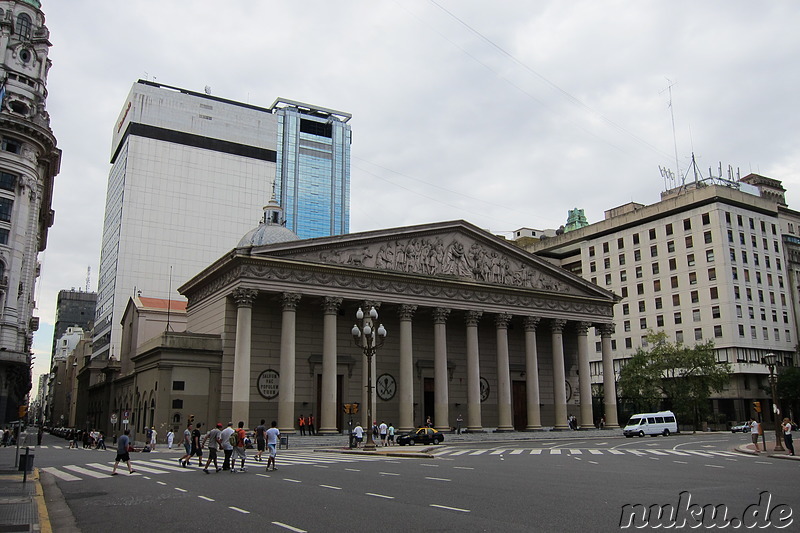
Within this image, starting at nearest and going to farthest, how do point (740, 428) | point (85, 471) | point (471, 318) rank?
point (85, 471) → point (471, 318) → point (740, 428)

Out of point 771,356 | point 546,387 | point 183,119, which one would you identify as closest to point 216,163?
point 183,119

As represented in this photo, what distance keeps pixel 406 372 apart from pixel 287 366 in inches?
367

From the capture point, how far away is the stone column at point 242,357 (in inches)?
1663

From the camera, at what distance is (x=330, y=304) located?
153 ft

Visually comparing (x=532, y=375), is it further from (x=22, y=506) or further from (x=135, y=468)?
(x=22, y=506)

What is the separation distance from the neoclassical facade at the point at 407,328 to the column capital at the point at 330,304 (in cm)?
10

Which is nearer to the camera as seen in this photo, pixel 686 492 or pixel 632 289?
pixel 686 492

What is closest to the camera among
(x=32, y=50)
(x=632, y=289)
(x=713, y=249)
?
(x=32, y=50)

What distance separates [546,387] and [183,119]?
86.9 meters

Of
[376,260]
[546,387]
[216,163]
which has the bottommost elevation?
[546,387]

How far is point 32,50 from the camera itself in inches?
2697

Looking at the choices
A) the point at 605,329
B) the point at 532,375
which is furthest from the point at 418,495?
the point at 605,329

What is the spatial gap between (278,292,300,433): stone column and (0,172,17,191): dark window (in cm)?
3194

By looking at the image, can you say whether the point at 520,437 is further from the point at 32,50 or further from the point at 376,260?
the point at 32,50
